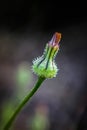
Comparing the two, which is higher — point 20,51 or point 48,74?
point 20,51

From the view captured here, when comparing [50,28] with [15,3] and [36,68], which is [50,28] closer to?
[15,3]

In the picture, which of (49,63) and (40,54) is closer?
(49,63)

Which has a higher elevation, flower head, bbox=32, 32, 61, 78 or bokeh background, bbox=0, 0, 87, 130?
bokeh background, bbox=0, 0, 87, 130

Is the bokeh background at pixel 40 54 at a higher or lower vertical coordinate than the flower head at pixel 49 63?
higher

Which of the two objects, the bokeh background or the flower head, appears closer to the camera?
the flower head

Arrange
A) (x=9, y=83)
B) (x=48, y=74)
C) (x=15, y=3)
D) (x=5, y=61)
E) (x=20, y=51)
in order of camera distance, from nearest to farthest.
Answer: (x=48, y=74) < (x=9, y=83) < (x=5, y=61) < (x=20, y=51) < (x=15, y=3)

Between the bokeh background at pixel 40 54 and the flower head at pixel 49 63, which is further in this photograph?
the bokeh background at pixel 40 54

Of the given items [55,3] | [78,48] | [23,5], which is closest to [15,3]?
[23,5]

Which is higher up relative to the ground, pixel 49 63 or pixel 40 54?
pixel 40 54
